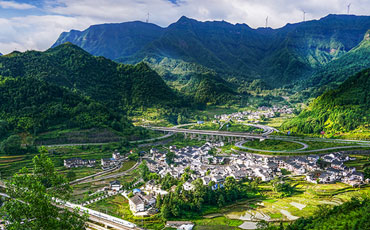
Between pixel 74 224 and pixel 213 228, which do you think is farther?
pixel 213 228

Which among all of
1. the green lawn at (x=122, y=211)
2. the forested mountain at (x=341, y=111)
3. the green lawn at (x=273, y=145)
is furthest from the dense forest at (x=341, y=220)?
the forested mountain at (x=341, y=111)

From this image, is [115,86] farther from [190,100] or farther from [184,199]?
[184,199]

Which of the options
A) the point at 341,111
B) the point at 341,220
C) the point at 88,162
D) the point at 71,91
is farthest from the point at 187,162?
the point at 71,91

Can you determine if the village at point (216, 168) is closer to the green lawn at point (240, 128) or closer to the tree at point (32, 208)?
the tree at point (32, 208)

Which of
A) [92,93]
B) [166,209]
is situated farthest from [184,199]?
[92,93]

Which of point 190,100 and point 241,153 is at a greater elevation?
point 190,100

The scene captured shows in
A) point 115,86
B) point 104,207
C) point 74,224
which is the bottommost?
point 104,207
